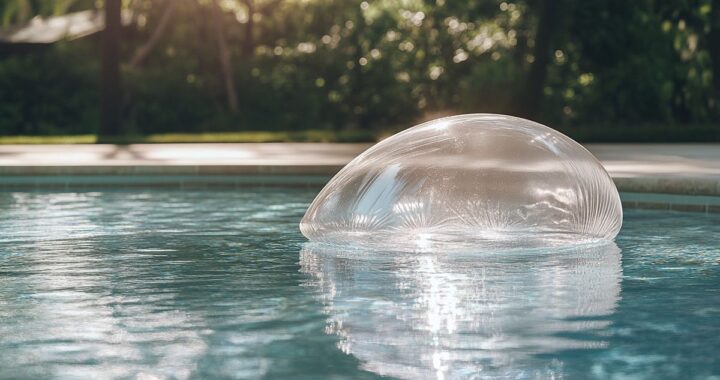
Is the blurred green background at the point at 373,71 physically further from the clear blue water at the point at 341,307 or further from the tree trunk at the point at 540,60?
the clear blue water at the point at 341,307

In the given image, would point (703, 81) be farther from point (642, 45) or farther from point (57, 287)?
point (57, 287)

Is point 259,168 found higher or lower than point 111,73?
lower

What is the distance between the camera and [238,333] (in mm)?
7598

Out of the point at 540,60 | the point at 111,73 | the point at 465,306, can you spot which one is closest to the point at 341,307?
the point at 465,306

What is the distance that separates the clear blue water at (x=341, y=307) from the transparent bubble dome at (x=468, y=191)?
0.34m

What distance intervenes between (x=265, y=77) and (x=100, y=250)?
28.7 meters

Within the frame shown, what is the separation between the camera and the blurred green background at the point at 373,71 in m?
33.8

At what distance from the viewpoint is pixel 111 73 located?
110 ft

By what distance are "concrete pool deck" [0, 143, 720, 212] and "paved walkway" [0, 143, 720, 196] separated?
0.01 metres

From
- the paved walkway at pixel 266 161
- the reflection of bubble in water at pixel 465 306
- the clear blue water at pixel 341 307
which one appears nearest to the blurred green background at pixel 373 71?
the paved walkway at pixel 266 161

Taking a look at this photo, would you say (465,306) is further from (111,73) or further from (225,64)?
(225,64)

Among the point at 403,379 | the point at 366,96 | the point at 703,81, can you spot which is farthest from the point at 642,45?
the point at 403,379

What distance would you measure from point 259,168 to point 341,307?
1132 cm

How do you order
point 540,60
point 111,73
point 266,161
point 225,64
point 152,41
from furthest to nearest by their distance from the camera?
point 152,41 < point 225,64 < point 111,73 < point 540,60 < point 266,161
